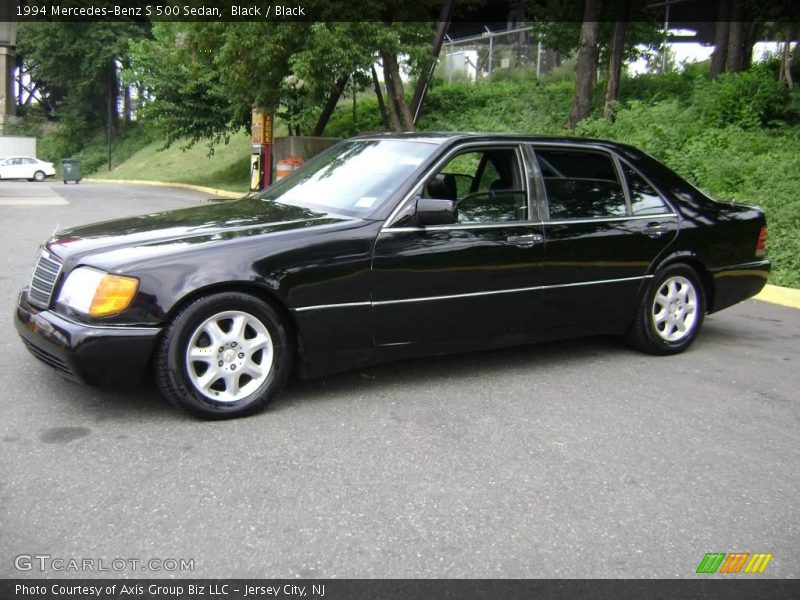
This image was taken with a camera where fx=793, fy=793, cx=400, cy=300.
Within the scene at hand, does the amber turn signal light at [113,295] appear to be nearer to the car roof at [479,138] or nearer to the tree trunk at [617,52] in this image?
the car roof at [479,138]

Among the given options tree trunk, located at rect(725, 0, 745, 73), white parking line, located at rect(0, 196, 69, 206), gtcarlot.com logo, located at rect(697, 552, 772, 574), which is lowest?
gtcarlot.com logo, located at rect(697, 552, 772, 574)

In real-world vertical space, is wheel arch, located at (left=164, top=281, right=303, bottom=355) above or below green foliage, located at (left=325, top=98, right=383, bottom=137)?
below

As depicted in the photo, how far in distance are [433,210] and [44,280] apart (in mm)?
2206

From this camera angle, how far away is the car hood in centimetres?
431

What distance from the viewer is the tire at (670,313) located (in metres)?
5.77

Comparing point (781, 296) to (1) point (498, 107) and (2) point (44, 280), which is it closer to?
(2) point (44, 280)

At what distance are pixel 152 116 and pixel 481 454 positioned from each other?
2592cm

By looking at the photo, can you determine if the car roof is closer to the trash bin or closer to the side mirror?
the side mirror

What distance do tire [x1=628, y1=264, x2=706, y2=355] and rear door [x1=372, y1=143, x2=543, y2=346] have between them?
107 cm

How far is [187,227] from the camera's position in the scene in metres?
4.55

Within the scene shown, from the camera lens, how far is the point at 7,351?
539cm

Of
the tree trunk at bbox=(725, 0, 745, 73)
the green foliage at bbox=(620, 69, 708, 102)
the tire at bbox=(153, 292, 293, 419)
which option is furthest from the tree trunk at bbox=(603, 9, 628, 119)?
the tire at bbox=(153, 292, 293, 419)

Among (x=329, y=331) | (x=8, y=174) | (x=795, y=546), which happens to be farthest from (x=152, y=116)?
(x=795, y=546)

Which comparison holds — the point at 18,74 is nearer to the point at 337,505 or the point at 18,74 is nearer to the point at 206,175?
the point at 206,175
